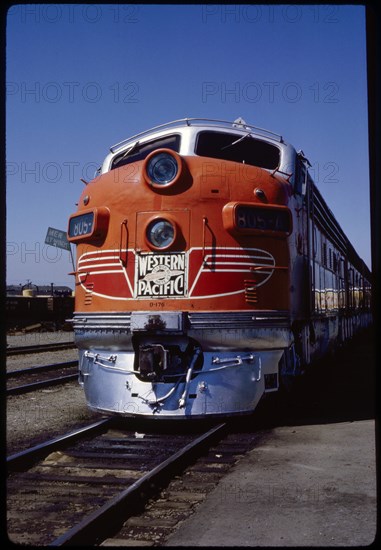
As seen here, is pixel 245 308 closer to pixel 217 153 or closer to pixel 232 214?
pixel 232 214

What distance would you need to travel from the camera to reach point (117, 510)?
3.93 metres

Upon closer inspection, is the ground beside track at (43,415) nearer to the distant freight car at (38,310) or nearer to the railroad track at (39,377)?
the railroad track at (39,377)

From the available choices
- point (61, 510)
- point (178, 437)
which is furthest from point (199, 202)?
point (61, 510)

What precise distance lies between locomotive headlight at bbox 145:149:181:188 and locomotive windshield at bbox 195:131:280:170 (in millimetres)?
630

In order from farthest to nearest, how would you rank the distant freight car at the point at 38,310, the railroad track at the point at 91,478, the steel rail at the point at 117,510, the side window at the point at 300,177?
the distant freight car at the point at 38,310, the side window at the point at 300,177, the railroad track at the point at 91,478, the steel rail at the point at 117,510

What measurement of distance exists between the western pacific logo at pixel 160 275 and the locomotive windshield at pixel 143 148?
4.81ft

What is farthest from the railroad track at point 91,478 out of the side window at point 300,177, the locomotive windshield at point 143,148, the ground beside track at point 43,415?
the locomotive windshield at point 143,148

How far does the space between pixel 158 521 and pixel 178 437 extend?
2.43m

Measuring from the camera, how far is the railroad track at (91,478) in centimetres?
375

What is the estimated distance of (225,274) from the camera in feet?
21.0

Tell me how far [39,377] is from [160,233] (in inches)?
265

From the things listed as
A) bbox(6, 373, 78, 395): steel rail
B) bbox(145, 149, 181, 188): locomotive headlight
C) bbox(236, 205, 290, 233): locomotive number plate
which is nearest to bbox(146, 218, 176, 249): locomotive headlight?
bbox(145, 149, 181, 188): locomotive headlight

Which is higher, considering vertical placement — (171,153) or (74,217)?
(171,153)

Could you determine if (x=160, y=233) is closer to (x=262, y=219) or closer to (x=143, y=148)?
(x=262, y=219)
